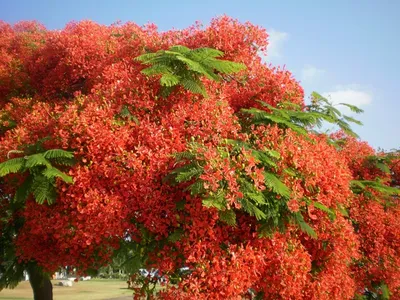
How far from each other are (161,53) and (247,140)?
8.40 feet

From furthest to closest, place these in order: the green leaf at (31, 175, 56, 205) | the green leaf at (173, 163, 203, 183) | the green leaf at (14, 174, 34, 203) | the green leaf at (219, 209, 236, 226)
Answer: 1. the green leaf at (14, 174, 34, 203)
2. the green leaf at (31, 175, 56, 205)
3. the green leaf at (219, 209, 236, 226)
4. the green leaf at (173, 163, 203, 183)

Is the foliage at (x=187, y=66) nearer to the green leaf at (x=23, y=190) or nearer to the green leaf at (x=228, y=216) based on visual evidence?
the green leaf at (x=228, y=216)

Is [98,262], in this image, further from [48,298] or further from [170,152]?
[48,298]

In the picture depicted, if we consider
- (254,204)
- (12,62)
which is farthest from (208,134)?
(12,62)

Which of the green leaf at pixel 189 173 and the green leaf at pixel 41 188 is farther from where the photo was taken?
the green leaf at pixel 41 188

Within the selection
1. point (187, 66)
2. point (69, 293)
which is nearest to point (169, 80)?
point (187, 66)

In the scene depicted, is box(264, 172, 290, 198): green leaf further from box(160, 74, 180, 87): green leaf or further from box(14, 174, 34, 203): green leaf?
box(14, 174, 34, 203): green leaf

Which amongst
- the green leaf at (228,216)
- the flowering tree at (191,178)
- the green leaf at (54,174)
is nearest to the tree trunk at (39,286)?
the flowering tree at (191,178)

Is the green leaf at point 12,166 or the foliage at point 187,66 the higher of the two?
the foliage at point 187,66

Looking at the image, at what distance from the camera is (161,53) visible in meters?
9.38

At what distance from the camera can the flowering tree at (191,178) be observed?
27.8 ft

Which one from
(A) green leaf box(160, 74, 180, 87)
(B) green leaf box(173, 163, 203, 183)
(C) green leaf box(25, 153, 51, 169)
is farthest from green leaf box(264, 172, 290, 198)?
(C) green leaf box(25, 153, 51, 169)

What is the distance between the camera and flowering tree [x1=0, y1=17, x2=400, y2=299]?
27.8ft

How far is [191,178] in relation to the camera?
27.7 feet
